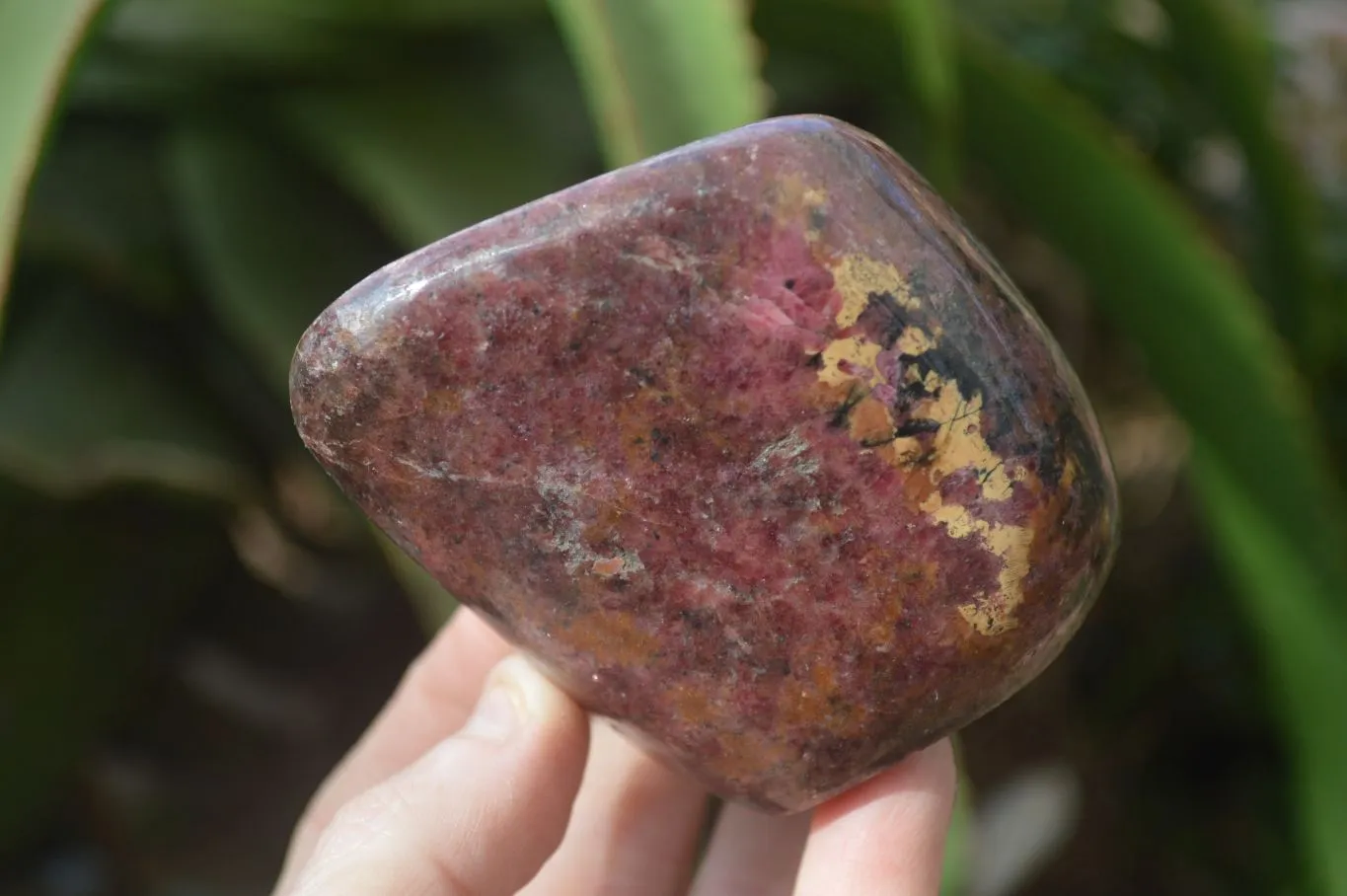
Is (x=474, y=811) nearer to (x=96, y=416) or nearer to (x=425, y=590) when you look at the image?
(x=425, y=590)

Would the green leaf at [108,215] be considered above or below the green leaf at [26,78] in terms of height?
below

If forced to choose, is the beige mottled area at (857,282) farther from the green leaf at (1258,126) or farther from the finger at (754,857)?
the green leaf at (1258,126)

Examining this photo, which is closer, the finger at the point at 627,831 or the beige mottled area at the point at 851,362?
the beige mottled area at the point at 851,362

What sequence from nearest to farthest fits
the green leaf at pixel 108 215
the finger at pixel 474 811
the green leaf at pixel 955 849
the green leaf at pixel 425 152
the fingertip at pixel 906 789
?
the finger at pixel 474 811, the fingertip at pixel 906 789, the green leaf at pixel 955 849, the green leaf at pixel 425 152, the green leaf at pixel 108 215

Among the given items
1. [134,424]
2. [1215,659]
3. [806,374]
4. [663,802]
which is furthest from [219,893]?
[1215,659]

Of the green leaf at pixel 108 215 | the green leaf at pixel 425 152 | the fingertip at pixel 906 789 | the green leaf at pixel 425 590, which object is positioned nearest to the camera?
the fingertip at pixel 906 789

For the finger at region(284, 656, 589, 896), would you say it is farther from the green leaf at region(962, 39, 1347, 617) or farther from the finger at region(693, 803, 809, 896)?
the green leaf at region(962, 39, 1347, 617)

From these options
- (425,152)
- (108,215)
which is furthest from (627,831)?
(108,215)

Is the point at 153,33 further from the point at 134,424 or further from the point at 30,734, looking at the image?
the point at 30,734

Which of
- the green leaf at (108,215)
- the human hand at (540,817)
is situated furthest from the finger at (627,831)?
the green leaf at (108,215)
